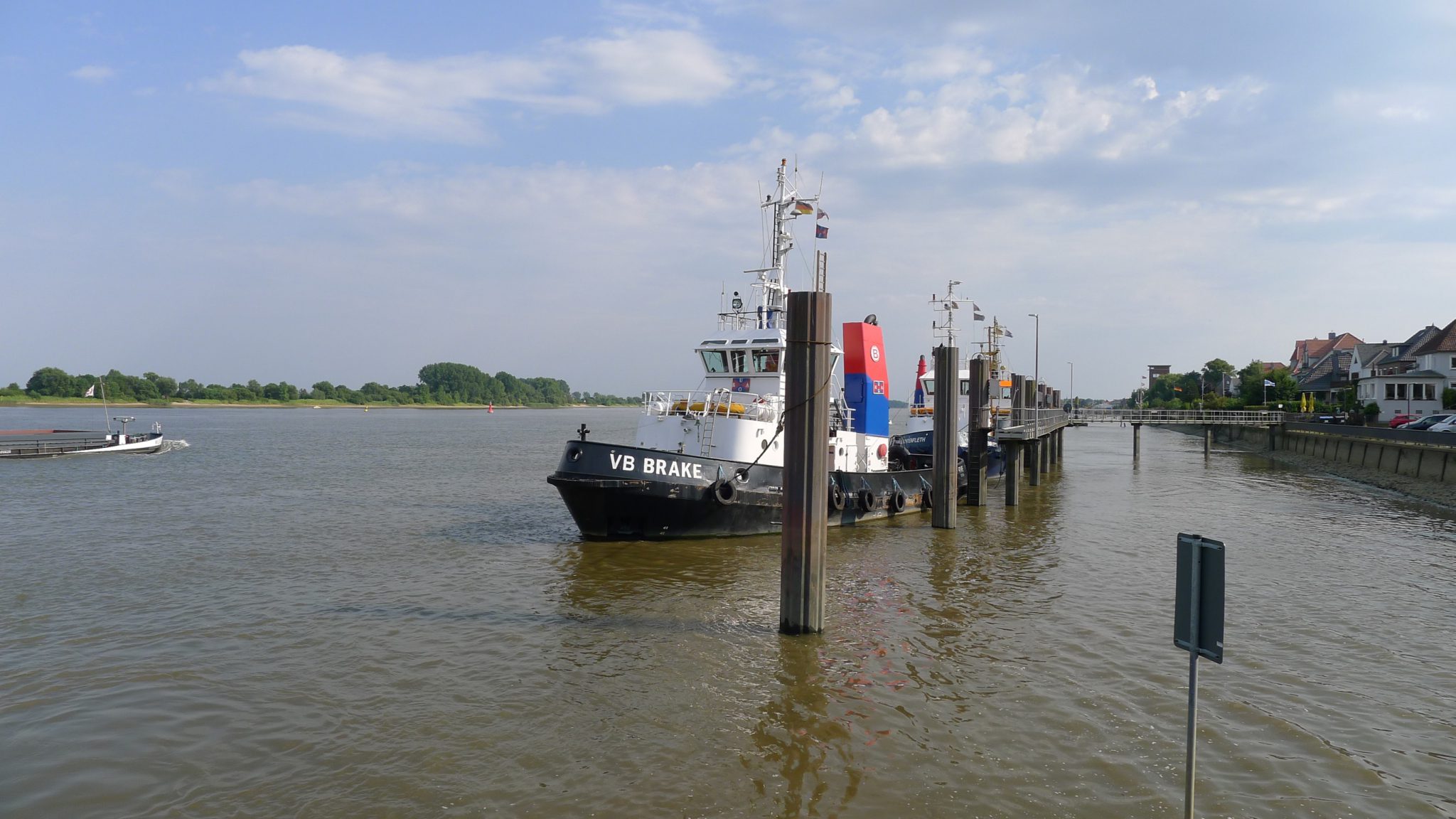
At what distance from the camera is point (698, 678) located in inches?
318

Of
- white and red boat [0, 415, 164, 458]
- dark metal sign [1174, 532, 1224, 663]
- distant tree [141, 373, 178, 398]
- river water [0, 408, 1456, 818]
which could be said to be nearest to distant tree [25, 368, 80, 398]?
distant tree [141, 373, 178, 398]

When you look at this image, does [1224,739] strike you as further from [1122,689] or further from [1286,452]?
[1286,452]

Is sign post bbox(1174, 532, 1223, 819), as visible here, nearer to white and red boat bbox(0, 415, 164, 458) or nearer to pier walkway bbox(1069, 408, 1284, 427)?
pier walkway bbox(1069, 408, 1284, 427)

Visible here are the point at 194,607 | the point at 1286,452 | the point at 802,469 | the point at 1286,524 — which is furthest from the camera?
the point at 1286,452

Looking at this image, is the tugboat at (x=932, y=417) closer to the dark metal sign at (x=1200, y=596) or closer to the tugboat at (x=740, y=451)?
the tugboat at (x=740, y=451)

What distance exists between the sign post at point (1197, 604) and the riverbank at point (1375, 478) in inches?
975

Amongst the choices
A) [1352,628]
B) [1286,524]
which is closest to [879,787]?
[1352,628]

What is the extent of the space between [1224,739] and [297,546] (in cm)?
1564

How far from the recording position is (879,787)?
5.85m

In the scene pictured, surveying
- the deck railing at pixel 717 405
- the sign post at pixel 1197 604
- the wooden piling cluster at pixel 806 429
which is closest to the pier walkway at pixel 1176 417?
the deck railing at pixel 717 405

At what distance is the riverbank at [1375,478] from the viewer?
23.5m

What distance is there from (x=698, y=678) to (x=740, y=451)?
8.18 meters

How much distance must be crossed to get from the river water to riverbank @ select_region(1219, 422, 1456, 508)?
791 centimetres

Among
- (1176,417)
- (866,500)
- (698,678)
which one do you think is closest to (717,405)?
(866,500)
